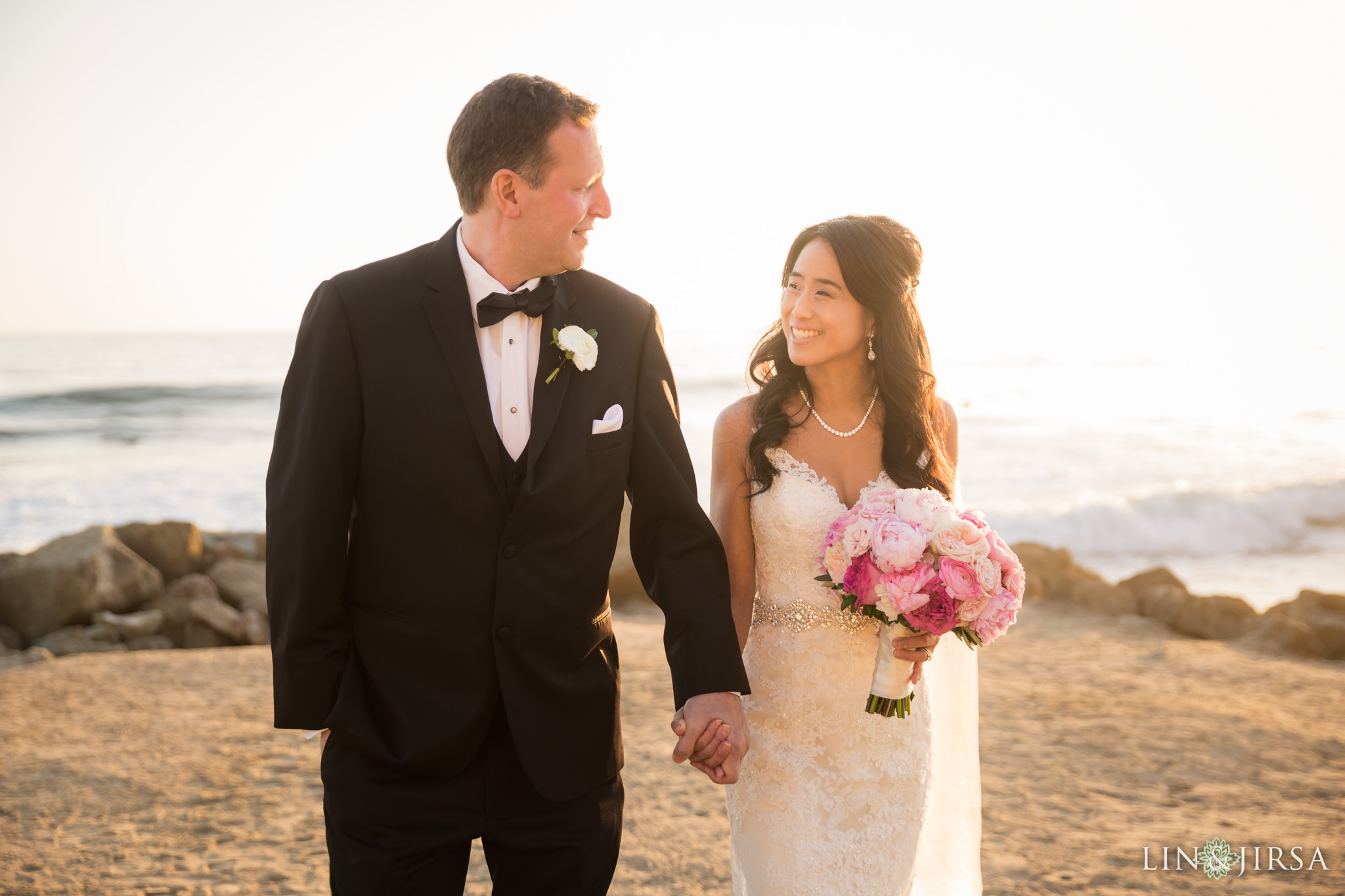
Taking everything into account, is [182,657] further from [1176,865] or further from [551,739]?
[1176,865]

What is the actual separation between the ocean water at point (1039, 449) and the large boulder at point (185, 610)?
21.7 feet

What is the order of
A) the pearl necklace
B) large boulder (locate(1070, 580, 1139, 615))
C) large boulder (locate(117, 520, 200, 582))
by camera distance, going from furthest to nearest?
large boulder (locate(117, 520, 200, 582)), large boulder (locate(1070, 580, 1139, 615)), the pearl necklace

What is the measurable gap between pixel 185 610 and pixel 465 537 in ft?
25.8

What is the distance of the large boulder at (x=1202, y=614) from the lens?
8672mm

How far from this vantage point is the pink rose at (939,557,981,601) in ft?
8.41

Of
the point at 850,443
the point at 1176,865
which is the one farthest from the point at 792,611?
the point at 1176,865

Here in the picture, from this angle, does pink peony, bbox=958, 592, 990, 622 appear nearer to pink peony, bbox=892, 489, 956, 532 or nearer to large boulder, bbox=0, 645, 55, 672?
pink peony, bbox=892, 489, 956, 532

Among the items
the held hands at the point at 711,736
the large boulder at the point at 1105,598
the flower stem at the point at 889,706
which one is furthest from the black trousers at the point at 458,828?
the large boulder at the point at 1105,598

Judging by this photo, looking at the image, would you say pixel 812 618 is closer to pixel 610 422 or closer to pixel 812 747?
pixel 812 747

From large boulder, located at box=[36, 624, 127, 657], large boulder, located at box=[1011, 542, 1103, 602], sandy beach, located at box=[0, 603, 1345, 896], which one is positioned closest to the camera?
sandy beach, located at box=[0, 603, 1345, 896]

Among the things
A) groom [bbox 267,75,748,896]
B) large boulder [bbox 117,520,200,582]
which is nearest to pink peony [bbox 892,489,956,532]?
groom [bbox 267,75,748,896]

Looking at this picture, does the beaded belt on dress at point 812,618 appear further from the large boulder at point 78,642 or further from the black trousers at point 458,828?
the large boulder at point 78,642

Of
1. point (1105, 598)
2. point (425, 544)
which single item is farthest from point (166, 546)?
point (1105, 598)

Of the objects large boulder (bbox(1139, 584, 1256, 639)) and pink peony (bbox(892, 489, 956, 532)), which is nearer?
pink peony (bbox(892, 489, 956, 532))
